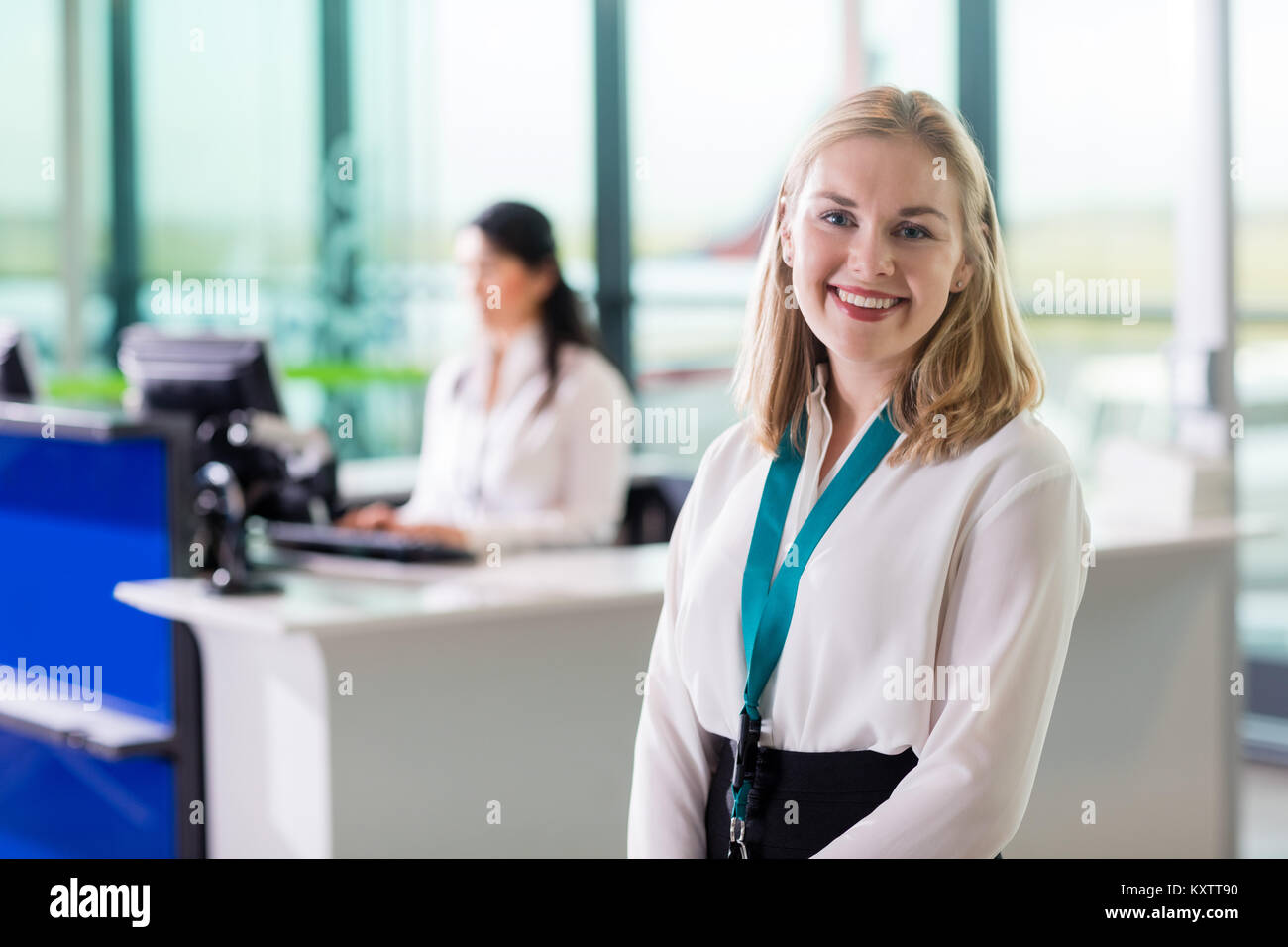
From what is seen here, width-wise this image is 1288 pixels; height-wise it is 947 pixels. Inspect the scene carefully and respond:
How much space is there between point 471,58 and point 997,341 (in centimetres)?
569

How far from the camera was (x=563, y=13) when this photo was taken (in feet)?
22.5

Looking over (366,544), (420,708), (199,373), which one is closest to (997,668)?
(420,708)

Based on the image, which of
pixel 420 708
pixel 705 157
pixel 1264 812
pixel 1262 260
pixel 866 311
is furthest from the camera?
pixel 705 157

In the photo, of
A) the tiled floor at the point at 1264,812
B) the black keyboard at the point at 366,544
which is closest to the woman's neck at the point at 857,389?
the black keyboard at the point at 366,544

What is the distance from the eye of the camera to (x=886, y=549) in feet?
5.58

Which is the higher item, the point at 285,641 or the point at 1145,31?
the point at 1145,31

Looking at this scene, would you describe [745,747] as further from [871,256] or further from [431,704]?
[431,704]

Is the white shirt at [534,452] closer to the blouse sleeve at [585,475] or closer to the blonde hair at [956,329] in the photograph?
the blouse sleeve at [585,475]

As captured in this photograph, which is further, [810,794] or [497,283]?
[497,283]

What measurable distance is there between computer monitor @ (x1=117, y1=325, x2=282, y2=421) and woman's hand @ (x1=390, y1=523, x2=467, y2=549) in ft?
1.22

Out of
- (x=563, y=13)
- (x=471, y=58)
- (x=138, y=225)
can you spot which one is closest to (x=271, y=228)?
(x=138, y=225)

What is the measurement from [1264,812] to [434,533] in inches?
103

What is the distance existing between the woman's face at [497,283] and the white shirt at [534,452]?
6 cm
